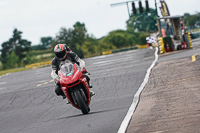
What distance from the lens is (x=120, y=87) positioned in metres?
15.7

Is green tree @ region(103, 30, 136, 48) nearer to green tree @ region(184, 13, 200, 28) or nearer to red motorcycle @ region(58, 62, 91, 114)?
green tree @ region(184, 13, 200, 28)

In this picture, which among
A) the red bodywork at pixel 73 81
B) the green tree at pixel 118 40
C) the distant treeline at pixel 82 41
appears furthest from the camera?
the green tree at pixel 118 40

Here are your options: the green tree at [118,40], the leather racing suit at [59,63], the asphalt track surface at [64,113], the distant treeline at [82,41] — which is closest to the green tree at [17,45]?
the distant treeline at [82,41]

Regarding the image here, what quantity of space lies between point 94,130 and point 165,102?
2542mm

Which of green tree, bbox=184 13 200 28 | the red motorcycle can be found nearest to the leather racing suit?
the red motorcycle

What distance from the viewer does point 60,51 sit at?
10398 mm

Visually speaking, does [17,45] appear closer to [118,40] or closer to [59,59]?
[118,40]

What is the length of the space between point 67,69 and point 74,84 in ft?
1.31

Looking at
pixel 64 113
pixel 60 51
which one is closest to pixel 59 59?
pixel 60 51

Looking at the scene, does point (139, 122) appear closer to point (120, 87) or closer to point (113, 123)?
point (113, 123)

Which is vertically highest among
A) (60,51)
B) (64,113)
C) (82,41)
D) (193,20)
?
(60,51)

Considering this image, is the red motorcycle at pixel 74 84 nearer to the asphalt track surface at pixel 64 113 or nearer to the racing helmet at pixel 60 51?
the racing helmet at pixel 60 51

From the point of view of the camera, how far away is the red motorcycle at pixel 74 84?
33.1 ft

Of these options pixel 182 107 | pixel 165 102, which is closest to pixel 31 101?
pixel 165 102
